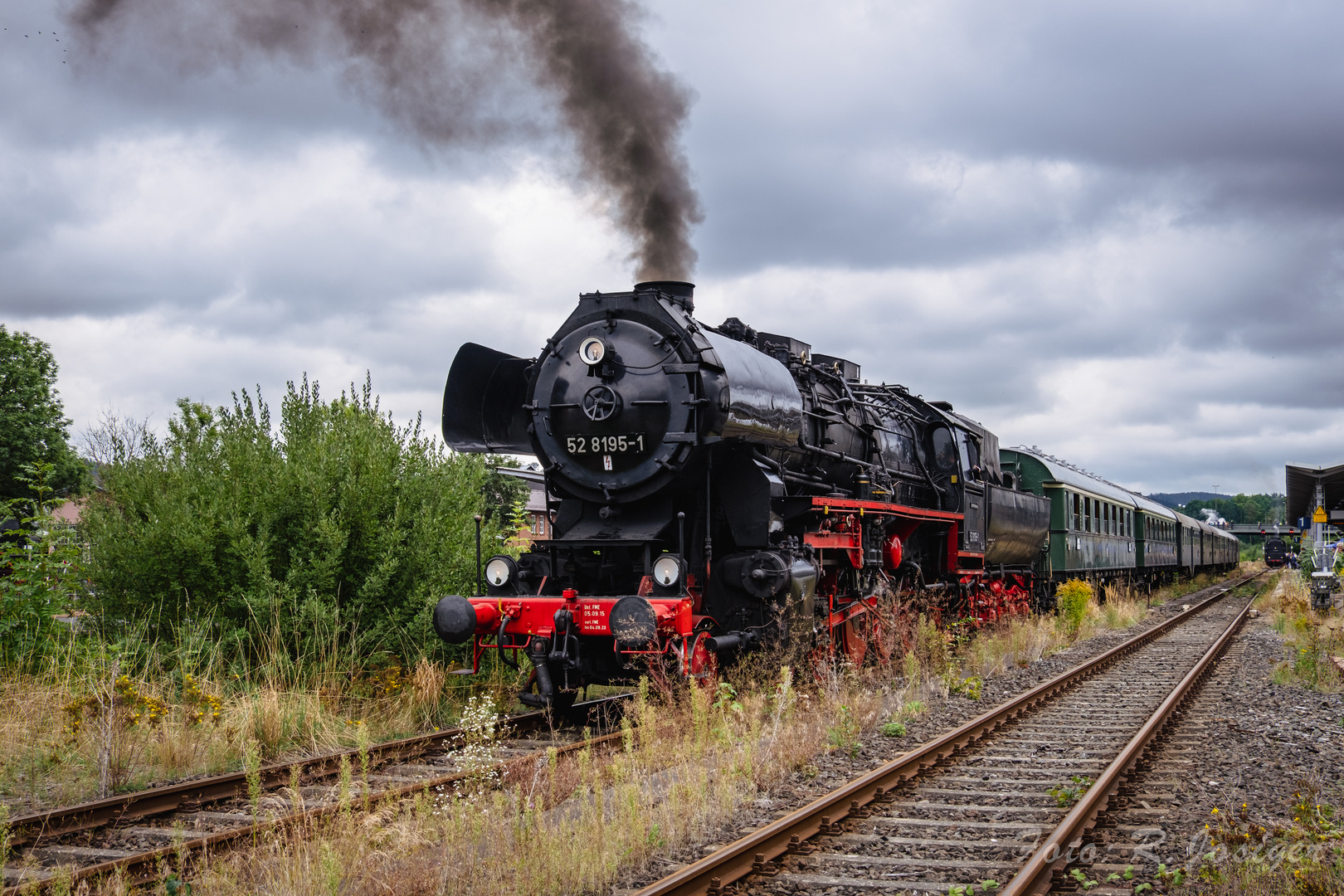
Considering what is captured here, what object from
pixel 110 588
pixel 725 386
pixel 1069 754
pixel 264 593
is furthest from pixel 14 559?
pixel 1069 754

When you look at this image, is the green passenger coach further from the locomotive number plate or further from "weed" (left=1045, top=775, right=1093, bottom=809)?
"weed" (left=1045, top=775, right=1093, bottom=809)

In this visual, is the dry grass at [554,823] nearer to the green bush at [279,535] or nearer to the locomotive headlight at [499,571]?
the locomotive headlight at [499,571]

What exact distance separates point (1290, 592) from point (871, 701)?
2025cm

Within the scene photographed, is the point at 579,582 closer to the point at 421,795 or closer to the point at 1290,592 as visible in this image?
the point at 421,795

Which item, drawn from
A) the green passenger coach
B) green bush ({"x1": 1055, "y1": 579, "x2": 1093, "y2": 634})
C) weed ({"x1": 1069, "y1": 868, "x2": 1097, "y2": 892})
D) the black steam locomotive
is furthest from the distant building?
weed ({"x1": 1069, "y1": 868, "x2": 1097, "y2": 892})

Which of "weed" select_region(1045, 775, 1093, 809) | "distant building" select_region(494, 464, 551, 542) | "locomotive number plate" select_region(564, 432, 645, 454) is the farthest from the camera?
"distant building" select_region(494, 464, 551, 542)

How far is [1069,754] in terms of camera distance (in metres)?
7.31

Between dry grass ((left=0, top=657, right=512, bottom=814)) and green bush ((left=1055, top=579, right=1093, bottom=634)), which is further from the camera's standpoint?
green bush ((left=1055, top=579, right=1093, bottom=634))

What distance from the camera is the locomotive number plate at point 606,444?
27.1 ft

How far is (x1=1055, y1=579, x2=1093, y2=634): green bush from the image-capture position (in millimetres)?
16484

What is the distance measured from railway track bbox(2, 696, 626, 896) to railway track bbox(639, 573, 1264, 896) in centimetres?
158

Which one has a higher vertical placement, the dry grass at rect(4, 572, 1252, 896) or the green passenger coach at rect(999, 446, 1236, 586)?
the green passenger coach at rect(999, 446, 1236, 586)

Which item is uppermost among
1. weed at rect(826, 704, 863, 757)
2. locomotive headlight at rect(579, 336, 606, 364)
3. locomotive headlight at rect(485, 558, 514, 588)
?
locomotive headlight at rect(579, 336, 606, 364)

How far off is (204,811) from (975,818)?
→ 4332mm
